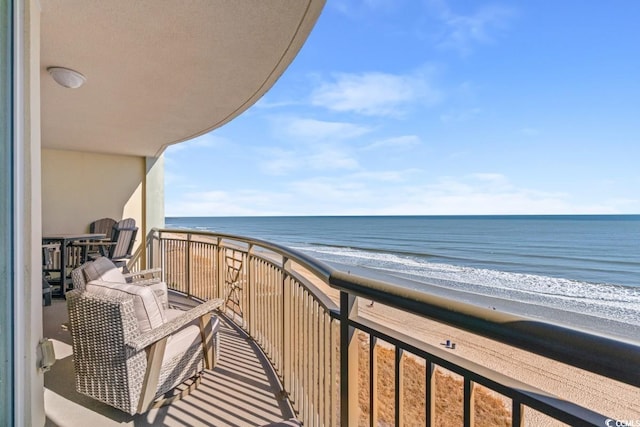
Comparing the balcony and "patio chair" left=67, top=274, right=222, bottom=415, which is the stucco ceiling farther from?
"patio chair" left=67, top=274, right=222, bottom=415

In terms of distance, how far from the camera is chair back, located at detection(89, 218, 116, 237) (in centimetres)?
570

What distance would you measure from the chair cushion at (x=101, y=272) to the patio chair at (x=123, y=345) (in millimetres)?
221

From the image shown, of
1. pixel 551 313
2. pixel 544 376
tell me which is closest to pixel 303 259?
pixel 544 376

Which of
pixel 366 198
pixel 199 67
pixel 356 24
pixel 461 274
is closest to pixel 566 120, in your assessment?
pixel 461 274

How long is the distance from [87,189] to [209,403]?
5061 millimetres

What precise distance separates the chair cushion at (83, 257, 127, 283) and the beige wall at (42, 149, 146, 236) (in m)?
3.67

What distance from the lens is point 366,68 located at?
14930 mm

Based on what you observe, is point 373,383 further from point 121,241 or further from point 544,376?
point 544,376

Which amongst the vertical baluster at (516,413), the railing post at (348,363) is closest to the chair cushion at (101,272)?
the railing post at (348,363)

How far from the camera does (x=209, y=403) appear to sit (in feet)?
7.23

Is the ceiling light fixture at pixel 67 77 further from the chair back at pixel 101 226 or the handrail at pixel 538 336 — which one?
the chair back at pixel 101 226

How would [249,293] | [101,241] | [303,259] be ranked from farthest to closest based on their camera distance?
1. [101,241]
2. [249,293]
3. [303,259]

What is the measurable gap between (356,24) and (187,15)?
31.1 ft

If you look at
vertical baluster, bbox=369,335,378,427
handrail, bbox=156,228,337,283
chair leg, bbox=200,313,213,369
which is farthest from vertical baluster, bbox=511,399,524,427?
chair leg, bbox=200,313,213,369
